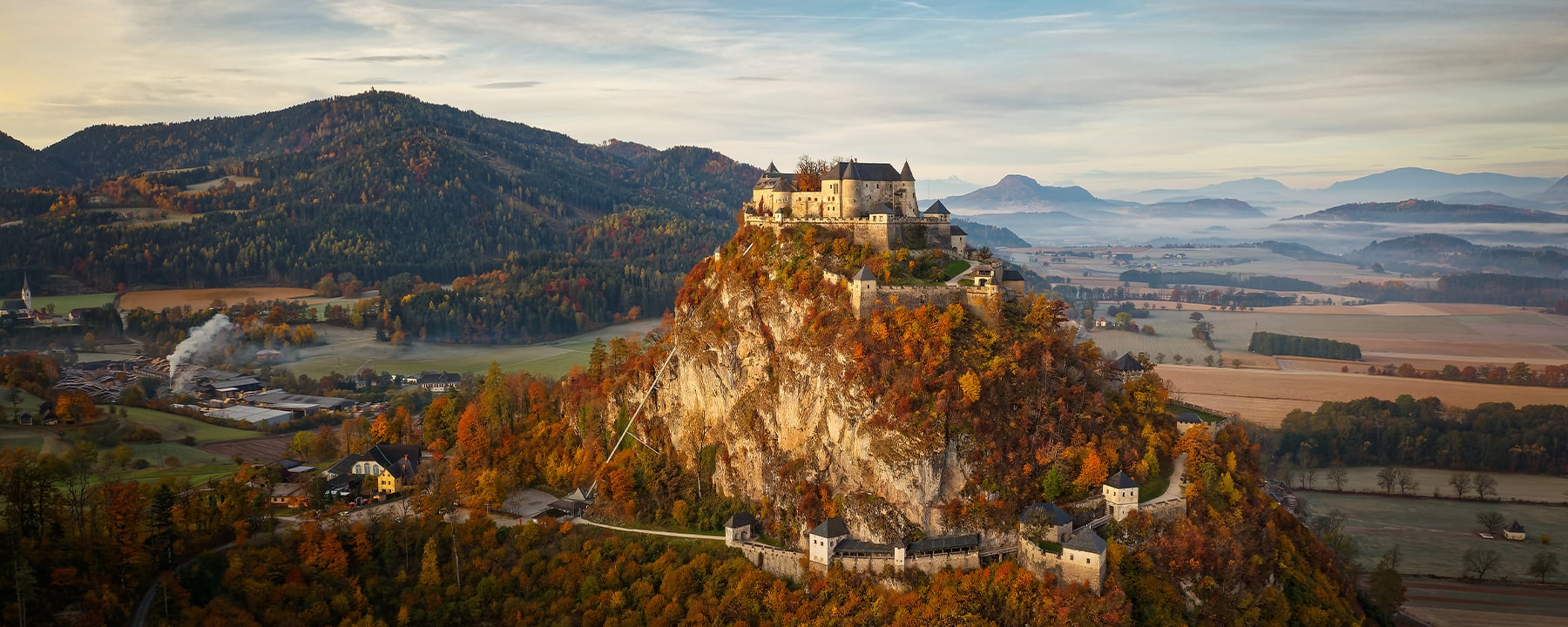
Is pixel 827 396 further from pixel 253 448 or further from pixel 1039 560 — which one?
pixel 253 448

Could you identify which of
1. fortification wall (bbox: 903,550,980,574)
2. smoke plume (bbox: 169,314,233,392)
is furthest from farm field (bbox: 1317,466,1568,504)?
smoke plume (bbox: 169,314,233,392)

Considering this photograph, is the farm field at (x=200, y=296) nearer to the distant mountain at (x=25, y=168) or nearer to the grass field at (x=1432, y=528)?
the distant mountain at (x=25, y=168)

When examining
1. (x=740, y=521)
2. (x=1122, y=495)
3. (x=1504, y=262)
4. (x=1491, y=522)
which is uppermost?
(x=1504, y=262)

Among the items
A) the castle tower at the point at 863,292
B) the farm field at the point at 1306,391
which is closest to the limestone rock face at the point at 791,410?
the castle tower at the point at 863,292

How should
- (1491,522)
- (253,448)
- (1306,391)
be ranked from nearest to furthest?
(1491,522), (253,448), (1306,391)

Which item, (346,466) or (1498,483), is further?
(1498,483)

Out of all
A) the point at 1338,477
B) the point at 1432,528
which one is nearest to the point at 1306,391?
the point at 1338,477
